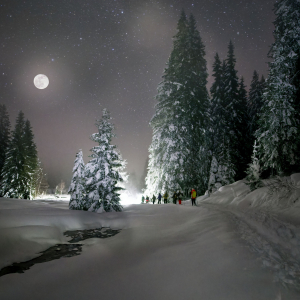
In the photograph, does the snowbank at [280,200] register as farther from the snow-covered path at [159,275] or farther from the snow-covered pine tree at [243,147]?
the snow-covered pine tree at [243,147]

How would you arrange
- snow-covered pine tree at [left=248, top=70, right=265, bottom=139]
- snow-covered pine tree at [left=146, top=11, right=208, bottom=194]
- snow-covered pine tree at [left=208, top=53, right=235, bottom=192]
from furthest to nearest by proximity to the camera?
snow-covered pine tree at [left=248, top=70, right=265, bottom=139]
snow-covered pine tree at [left=208, top=53, right=235, bottom=192]
snow-covered pine tree at [left=146, top=11, right=208, bottom=194]

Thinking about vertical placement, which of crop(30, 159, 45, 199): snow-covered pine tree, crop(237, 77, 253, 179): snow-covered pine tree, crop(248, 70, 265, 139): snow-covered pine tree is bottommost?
crop(30, 159, 45, 199): snow-covered pine tree

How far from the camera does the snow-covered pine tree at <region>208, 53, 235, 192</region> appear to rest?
22078mm

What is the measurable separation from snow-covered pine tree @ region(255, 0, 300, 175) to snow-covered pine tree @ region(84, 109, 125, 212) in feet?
38.8

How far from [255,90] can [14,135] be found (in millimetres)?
39248

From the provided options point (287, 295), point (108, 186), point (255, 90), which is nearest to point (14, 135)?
point (108, 186)

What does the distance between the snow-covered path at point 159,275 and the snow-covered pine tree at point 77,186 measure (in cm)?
1056

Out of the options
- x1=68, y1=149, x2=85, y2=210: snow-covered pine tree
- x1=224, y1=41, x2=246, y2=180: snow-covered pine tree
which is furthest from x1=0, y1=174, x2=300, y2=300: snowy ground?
x1=224, y1=41, x2=246, y2=180: snow-covered pine tree

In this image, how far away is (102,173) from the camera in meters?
14.2

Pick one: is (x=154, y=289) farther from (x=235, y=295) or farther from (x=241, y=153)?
(x=241, y=153)

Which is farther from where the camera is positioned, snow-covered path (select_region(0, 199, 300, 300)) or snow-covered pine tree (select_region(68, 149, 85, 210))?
snow-covered pine tree (select_region(68, 149, 85, 210))

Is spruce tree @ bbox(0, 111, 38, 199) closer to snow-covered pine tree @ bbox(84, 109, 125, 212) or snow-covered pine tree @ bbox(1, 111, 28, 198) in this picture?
snow-covered pine tree @ bbox(1, 111, 28, 198)

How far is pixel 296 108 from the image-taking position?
45.4 feet

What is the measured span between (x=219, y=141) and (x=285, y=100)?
10570 millimetres
